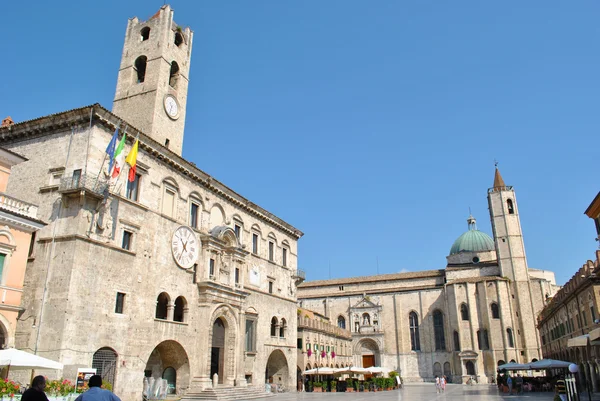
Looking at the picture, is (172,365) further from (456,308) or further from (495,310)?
(495,310)

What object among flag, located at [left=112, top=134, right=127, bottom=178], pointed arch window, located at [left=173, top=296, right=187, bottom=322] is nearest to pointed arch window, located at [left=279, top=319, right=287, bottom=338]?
pointed arch window, located at [left=173, top=296, right=187, bottom=322]

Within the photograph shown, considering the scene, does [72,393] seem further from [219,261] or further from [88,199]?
[219,261]

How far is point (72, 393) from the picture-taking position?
51.5ft

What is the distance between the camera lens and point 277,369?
36.3m

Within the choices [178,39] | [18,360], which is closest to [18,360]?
[18,360]

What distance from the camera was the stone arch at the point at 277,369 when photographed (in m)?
35.7

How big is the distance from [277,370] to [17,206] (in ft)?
78.8

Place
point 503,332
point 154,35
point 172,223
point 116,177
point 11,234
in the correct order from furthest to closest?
point 503,332
point 154,35
point 172,223
point 116,177
point 11,234

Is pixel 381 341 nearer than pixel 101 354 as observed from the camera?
No

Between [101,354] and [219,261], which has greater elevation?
[219,261]

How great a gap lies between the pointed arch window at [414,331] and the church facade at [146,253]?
107 feet

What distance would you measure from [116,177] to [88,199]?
2.04 metres

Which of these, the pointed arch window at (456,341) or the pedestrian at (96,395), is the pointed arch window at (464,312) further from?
the pedestrian at (96,395)

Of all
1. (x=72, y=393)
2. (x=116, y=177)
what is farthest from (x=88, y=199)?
(x=72, y=393)
